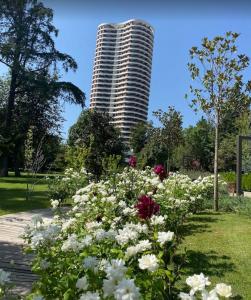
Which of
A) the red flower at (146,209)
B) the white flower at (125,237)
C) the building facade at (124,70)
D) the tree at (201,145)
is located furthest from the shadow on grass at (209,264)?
the building facade at (124,70)

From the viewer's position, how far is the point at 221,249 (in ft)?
23.5

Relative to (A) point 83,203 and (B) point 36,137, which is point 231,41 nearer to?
(A) point 83,203

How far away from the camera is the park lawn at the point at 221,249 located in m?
5.44

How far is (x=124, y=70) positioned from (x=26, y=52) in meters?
85.3

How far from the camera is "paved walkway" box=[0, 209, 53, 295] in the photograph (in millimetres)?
5207

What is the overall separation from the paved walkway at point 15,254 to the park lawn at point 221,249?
1967 mm

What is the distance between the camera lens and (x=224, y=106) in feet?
40.7

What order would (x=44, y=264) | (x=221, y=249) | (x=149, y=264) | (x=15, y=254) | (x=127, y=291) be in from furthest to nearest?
(x=221, y=249) → (x=15, y=254) → (x=44, y=264) → (x=149, y=264) → (x=127, y=291)

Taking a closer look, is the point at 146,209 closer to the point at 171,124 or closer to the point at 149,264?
the point at 149,264

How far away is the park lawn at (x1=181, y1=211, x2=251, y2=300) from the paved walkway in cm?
197

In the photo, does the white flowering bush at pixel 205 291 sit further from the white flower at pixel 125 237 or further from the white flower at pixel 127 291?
the white flower at pixel 125 237

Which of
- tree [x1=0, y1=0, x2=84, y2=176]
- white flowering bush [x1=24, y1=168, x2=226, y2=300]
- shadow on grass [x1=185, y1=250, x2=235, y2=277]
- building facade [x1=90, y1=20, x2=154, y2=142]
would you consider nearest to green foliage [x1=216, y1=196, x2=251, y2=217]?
shadow on grass [x1=185, y1=250, x2=235, y2=277]

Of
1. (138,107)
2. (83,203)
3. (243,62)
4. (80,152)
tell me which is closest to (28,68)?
(80,152)

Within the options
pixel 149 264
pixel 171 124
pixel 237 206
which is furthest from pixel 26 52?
pixel 149 264
